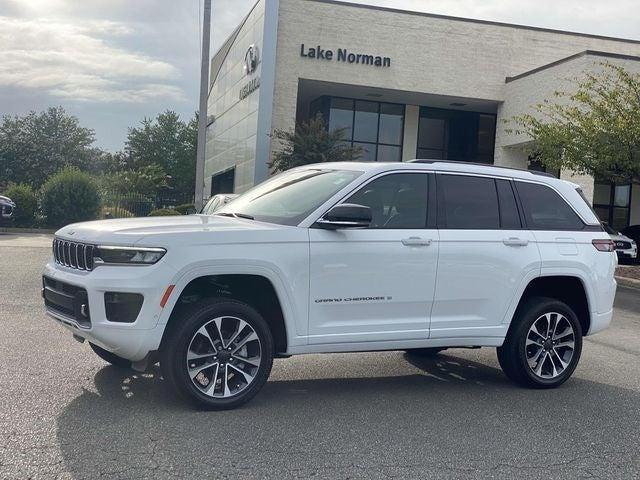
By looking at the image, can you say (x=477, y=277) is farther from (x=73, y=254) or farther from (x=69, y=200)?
(x=69, y=200)

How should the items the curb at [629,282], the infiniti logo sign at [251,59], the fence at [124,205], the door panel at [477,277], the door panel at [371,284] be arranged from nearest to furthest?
the door panel at [371,284] → the door panel at [477,277] → the curb at [629,282] → the infiniti logo sign at [251,59] → the fence at [124,205]

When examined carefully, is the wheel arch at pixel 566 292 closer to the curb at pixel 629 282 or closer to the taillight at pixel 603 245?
the taillight at pixel 603 245

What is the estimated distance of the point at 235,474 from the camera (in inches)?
159

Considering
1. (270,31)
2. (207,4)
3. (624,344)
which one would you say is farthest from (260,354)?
(270,31)

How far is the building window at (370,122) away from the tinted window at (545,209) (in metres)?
24.0

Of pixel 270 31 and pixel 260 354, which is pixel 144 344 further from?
pixel 270 31

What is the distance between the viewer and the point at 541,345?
21.0ft

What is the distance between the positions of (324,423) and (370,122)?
2693 cm

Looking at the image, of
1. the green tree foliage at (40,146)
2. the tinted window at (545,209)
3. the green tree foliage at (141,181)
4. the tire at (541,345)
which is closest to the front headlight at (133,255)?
the tire at (541,345)

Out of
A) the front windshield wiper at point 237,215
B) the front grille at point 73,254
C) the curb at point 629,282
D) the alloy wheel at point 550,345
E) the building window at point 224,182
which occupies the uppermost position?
the building window at point 224,182

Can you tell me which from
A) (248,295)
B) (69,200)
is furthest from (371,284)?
(69,200)

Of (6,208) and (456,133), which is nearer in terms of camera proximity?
(6,208)

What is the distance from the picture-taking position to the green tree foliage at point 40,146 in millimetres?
66688

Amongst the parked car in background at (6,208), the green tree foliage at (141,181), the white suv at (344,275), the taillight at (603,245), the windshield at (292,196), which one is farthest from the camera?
the green tree foliage at (141,181)
